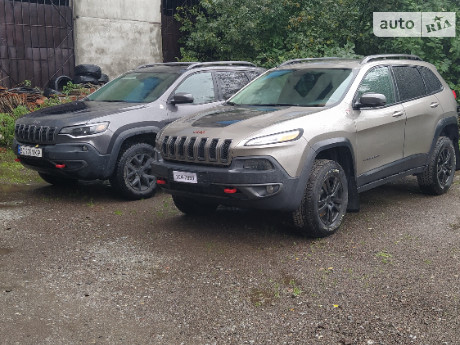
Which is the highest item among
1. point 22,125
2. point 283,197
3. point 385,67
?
point 385,67

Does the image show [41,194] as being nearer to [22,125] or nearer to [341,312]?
[22,125]

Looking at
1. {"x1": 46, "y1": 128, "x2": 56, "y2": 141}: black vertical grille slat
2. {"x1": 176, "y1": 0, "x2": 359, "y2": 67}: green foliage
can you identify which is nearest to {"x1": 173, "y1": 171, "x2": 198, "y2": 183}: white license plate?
{"x1": 46, "y1": 128, "x2": 56, "y2": 141}: black vertical grille slat

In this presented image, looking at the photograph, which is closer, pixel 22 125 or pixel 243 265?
pixel 243 265

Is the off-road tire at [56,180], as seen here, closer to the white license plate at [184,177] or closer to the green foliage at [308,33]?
the white license plate at [184,177]

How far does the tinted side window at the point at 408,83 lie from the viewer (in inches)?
272

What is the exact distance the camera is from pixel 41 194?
7.87 meters

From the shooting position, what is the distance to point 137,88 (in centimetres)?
815

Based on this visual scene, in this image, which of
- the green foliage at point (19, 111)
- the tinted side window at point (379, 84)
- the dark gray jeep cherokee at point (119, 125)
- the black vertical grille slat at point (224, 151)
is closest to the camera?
the black vertical grille slat at point (224, 151)

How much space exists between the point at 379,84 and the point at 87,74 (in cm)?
898

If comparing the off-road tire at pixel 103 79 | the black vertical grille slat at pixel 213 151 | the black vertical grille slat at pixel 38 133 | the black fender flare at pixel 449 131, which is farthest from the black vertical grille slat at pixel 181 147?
the off-road tire at pixel 103 79

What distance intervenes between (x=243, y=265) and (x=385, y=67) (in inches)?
127

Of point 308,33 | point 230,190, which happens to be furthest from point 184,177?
point 308,33

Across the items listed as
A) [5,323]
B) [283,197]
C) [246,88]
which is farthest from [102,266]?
[246,88]

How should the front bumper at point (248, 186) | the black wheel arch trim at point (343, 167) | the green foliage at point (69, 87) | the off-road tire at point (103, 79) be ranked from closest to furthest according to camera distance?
the front bumper at point (248, 186), the black wheel arch trim at point (343, 167), the green foliage at point (69, 87), the off-road tire at point (103, 79)
